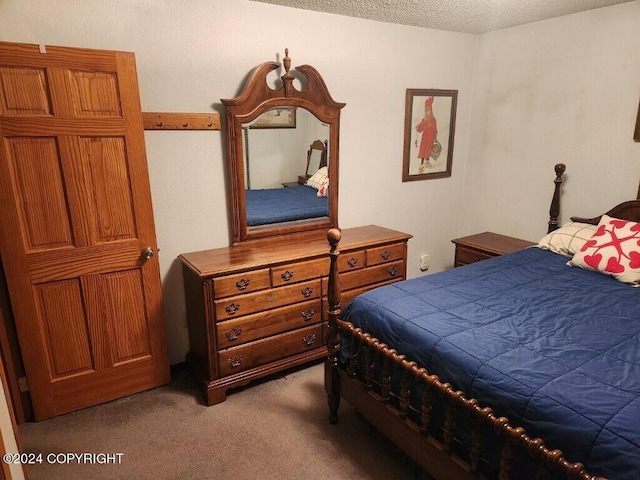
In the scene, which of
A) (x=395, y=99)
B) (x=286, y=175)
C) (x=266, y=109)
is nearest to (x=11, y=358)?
(x=286, y=175)

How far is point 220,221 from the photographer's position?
107 inches

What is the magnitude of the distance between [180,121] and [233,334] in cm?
129

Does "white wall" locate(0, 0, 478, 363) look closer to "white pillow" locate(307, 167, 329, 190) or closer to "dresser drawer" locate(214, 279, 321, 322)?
"white pillow" locate(307, 167, 329, 190)

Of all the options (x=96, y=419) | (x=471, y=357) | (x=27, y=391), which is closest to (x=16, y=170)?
(x=27, y=391)

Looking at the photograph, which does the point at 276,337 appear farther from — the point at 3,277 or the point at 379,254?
the point at 3,277

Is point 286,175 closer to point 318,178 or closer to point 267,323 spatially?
point 318,178

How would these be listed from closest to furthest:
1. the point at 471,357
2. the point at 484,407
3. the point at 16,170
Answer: the point at 484,407 < the point at 471,357 < the point at 16,170

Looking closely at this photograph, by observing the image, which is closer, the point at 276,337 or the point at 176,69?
the point at 176,69

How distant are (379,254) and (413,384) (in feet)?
4.31

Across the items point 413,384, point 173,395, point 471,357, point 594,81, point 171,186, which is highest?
point 594,81

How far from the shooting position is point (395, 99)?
3332 mm

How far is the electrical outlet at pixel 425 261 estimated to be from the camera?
3.90 m

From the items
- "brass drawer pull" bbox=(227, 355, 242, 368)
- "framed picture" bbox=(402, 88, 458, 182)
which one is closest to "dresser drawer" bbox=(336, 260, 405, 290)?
"brass drawer pull" bbox=(227, 355, 242, 368)

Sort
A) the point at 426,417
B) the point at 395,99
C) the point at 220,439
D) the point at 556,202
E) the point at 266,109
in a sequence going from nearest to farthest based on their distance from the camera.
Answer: the point at 426,417 → the point at 220,439 → the point at 266,109 → the point at 556,202 → the point at 395,99
